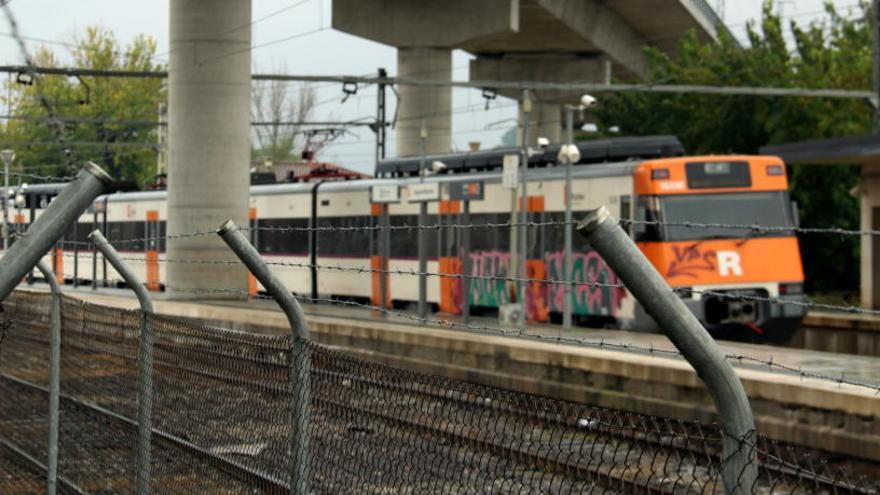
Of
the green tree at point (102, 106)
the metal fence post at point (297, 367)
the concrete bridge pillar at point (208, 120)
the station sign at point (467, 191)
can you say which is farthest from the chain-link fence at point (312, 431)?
the green tree at point (102, 106)

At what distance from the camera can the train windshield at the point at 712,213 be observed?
2130 cm

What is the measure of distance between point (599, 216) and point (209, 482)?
4.69 metres

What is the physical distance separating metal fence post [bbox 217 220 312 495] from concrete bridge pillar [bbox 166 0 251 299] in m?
27.0

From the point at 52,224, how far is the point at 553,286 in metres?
19.8

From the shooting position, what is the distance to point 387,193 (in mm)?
25406

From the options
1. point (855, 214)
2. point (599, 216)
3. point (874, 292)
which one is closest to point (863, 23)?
point (855, 214)

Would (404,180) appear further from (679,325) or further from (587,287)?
(679,325)

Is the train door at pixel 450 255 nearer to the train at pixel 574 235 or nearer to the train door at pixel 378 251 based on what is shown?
the train at pixel 574 235

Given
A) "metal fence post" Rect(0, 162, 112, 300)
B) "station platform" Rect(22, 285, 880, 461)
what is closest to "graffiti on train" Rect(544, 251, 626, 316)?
"station platform" Rect(22, 285, 880, 461)

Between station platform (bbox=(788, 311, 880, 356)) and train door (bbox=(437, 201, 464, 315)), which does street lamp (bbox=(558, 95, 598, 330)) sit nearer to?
train door (bbox=(437, 201, 464, 315))

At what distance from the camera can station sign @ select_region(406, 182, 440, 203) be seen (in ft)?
78.6

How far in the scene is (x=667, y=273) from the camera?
21.1 meters

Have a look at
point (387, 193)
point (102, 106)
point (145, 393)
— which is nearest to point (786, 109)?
point (387, 193)

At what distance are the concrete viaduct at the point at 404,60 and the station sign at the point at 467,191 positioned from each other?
5280 millimetres
